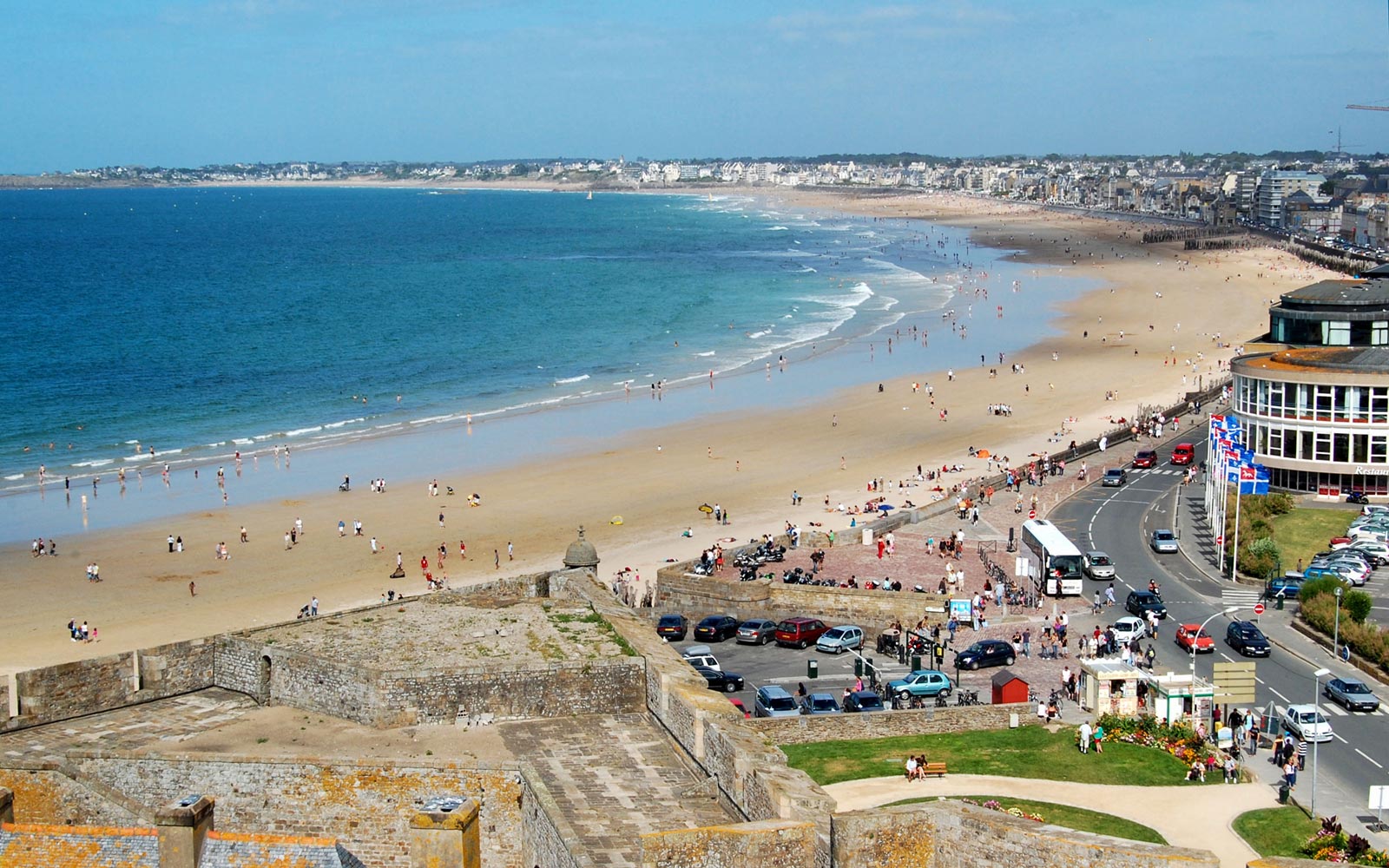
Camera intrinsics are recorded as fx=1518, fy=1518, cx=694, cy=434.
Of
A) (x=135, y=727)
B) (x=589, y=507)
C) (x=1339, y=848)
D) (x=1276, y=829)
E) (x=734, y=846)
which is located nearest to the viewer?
(x=734, y=846)

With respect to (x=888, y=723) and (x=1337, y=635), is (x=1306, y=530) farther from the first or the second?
(x=888, y=723)

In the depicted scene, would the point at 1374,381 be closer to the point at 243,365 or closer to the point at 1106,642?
the point at 1106,642

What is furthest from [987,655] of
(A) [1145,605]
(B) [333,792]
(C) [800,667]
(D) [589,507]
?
(D) [589,507]

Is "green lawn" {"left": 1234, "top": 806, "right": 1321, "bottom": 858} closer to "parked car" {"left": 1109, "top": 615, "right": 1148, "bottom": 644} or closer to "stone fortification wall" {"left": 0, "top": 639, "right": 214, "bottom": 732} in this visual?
"parked car" {"left": 1109, "top": 615, "right": 1148, "bottom": 644}

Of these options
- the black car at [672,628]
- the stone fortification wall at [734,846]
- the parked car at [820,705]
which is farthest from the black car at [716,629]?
the stone fortification wall at [734,846]

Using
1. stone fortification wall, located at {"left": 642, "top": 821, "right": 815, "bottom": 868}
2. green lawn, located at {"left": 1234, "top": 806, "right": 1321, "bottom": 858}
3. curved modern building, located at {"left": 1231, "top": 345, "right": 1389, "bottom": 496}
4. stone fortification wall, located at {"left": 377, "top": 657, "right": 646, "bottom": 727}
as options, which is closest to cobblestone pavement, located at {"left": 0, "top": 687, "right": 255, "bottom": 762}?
stone fortification wall, located at {"left": 377, "top": 657, "right": 646, "bottom": 727}

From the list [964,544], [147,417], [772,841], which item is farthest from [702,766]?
[147,417]
